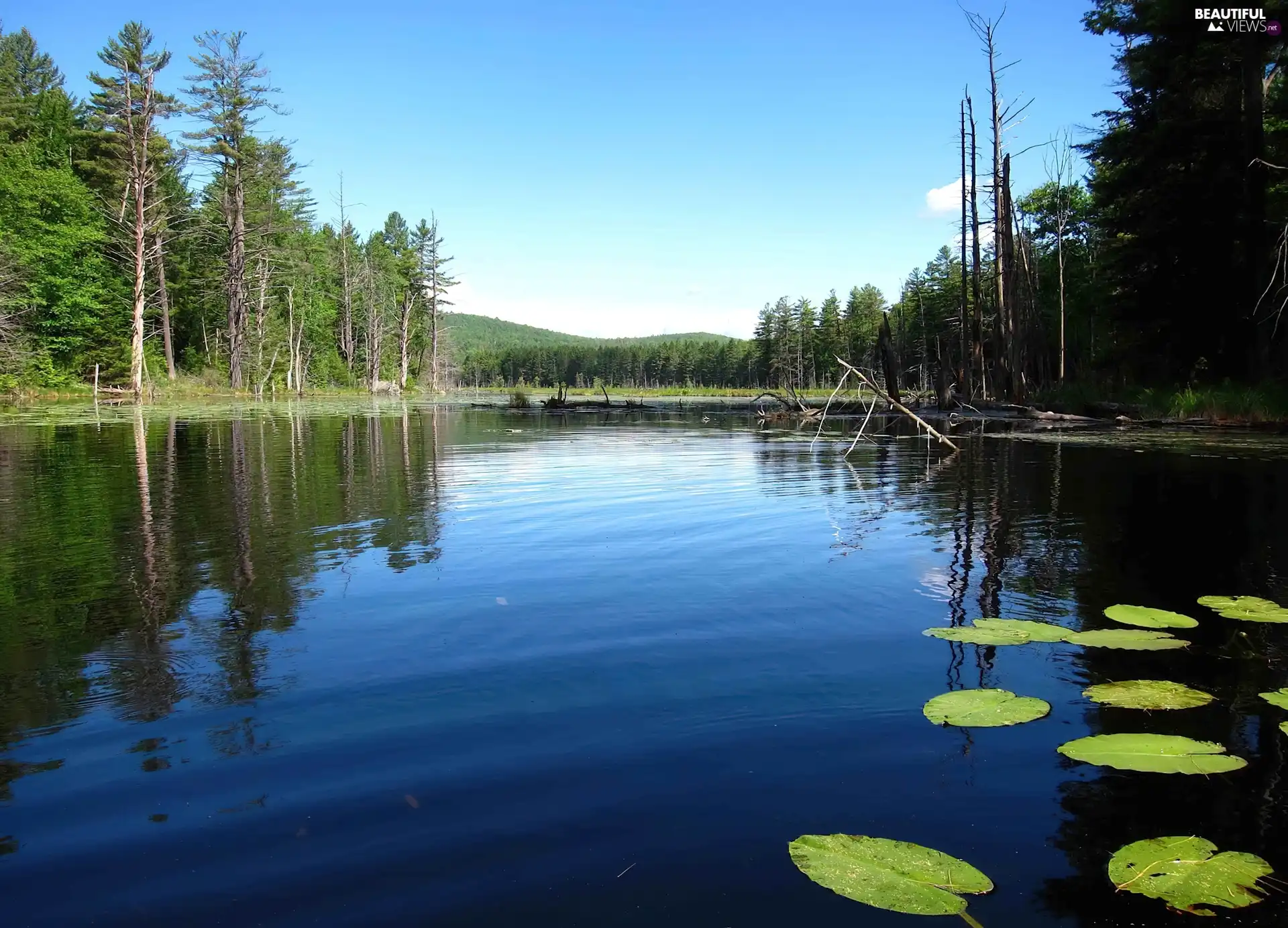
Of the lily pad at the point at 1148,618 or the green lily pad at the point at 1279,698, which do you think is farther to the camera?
the lily pad at the point at 1148,618

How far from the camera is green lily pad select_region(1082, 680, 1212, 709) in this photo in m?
3.37

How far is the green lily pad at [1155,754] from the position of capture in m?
2.71

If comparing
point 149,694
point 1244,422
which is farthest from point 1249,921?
point 1244,422

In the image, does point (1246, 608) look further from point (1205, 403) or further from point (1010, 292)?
point (1010, 292)

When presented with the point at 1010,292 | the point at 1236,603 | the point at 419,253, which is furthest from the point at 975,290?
the point at 419,253

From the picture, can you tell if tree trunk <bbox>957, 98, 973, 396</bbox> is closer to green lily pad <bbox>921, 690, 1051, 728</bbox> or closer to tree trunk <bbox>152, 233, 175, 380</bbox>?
green lily pad <bbox>921, 690, 1051, 728</bbox>

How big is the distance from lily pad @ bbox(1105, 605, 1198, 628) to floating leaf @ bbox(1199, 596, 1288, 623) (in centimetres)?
23

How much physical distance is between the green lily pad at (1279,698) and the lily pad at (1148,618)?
3.38 ft

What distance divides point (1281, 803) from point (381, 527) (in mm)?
7018

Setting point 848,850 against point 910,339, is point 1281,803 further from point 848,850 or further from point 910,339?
point 910,339

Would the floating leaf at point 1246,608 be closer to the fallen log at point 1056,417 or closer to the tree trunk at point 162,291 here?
the fallen log at point 1056,417

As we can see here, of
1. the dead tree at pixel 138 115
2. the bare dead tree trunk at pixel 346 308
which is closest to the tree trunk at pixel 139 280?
the dead tree at pixel 138 115

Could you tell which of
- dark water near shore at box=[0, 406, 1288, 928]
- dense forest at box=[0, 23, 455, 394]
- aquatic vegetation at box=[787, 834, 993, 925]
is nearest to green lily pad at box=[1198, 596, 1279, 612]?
dark water near shore at box=[0, 406, 1288, 928]

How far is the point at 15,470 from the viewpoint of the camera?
459 inches
